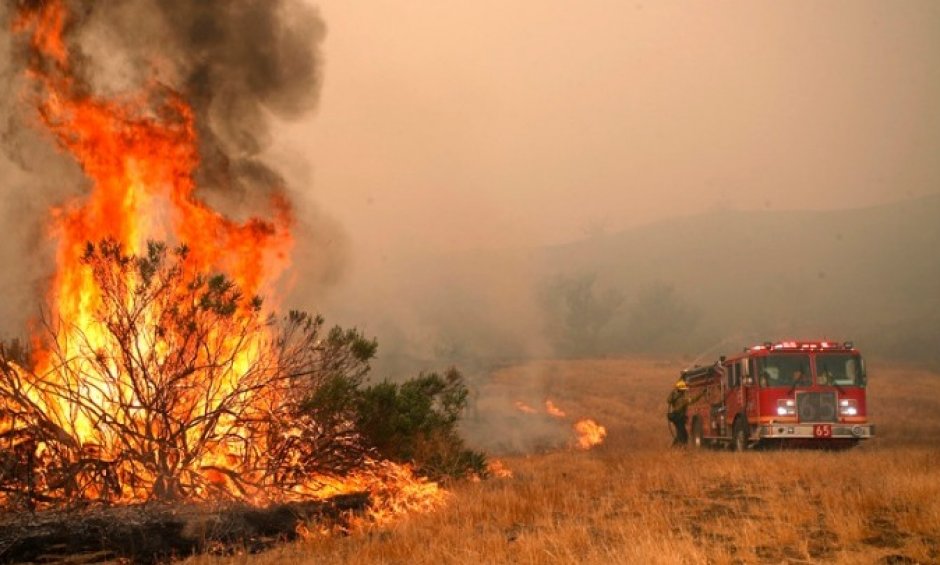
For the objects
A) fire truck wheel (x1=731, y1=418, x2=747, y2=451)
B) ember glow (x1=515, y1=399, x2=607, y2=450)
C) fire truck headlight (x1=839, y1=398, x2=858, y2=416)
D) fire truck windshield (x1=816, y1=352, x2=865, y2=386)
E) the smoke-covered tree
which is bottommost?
ember glow (x1=515, y1=399, x2=607, y2=450)

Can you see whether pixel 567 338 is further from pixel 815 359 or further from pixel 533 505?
pixel 533 505

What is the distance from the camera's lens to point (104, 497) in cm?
854

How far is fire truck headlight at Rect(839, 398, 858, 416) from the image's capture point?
17.8 meters

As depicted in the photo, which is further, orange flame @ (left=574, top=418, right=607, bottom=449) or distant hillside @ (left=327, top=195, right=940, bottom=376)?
distant hillside @ (left=327, top=195, right=940, bottom=376)

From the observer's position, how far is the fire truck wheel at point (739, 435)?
1874 centimetres

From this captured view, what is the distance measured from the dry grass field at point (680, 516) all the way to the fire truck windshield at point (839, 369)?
2134 mm

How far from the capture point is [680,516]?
31.2 ft

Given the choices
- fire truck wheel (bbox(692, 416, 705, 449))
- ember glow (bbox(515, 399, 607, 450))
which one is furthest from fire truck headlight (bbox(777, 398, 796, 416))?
ember glow (bbox(515, 399, 607, 450))

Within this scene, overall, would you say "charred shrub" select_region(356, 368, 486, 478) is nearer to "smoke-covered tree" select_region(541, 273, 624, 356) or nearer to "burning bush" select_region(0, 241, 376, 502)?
"burning bush" select_region(0, 241, 376, 502)

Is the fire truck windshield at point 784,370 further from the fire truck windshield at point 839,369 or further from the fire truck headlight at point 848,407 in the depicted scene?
the fire truck headlight at point 848,407

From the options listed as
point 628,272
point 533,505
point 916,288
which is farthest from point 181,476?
point 628,272

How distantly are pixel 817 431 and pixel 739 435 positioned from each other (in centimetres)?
193

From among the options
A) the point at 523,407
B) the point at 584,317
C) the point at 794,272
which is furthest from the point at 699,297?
the point at 523,407

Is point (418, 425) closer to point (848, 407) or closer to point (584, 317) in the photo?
point (848, 407)
